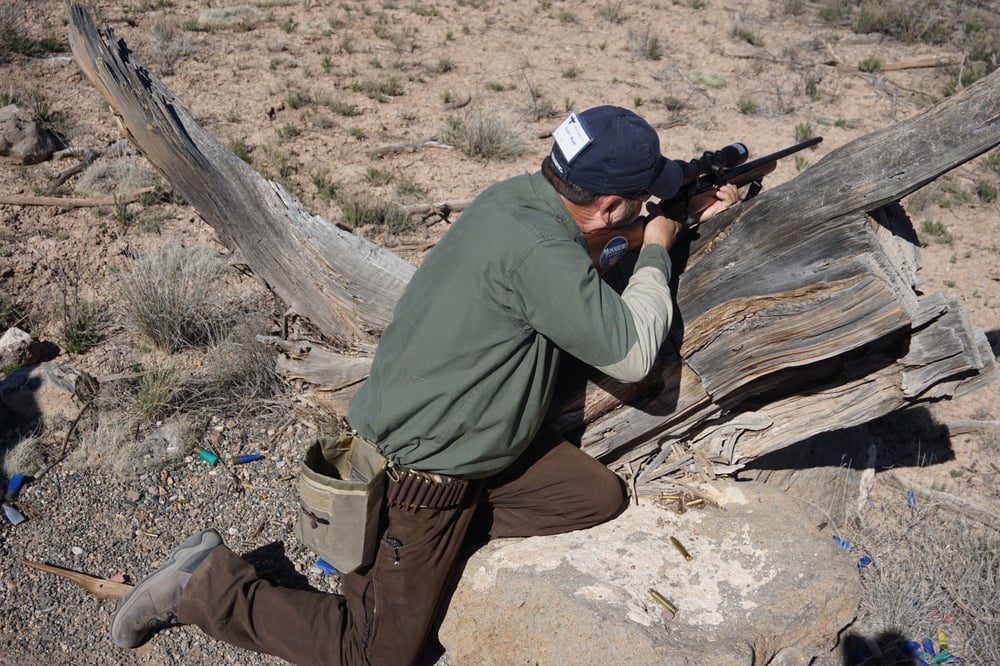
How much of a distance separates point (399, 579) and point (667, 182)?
5.91 feet

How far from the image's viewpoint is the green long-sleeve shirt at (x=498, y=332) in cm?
257

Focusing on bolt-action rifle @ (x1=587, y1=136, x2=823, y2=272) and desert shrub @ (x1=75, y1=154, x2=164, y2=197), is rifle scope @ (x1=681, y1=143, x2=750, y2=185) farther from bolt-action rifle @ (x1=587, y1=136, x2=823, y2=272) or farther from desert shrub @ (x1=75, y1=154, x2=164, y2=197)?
desert shrub @ (x1=75, y1=154, x2=164, y2=197)

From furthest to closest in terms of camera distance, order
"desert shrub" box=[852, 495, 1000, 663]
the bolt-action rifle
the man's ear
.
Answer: "desert shrub" box=[852, 495, 1000, 663] < the bolt-action rifle < the man's ear

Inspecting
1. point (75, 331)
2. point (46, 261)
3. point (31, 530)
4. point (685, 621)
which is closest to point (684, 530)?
point (685, 621)

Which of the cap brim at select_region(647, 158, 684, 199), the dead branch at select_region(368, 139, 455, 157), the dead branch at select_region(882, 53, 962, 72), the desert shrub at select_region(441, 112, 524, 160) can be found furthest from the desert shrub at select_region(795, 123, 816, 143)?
the cap brim at select_region(647, 158, 684, 199)

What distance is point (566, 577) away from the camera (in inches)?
126

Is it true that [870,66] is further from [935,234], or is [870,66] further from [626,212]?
[626,212]

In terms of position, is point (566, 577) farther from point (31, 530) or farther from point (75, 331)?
point (75, 331)

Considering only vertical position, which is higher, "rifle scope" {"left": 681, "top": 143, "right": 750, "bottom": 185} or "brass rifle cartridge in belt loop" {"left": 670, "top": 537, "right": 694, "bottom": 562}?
"rifle scope" {"left": 681, "top": 143, "right": 750, "bottom": 185}

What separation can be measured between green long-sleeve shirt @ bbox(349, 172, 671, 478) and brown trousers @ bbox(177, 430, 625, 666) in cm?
29

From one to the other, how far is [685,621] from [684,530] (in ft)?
1.57

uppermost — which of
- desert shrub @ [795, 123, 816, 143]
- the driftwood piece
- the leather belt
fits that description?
the leather belt

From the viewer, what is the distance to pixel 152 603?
323 centimetres

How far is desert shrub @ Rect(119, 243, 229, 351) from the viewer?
189 inches
